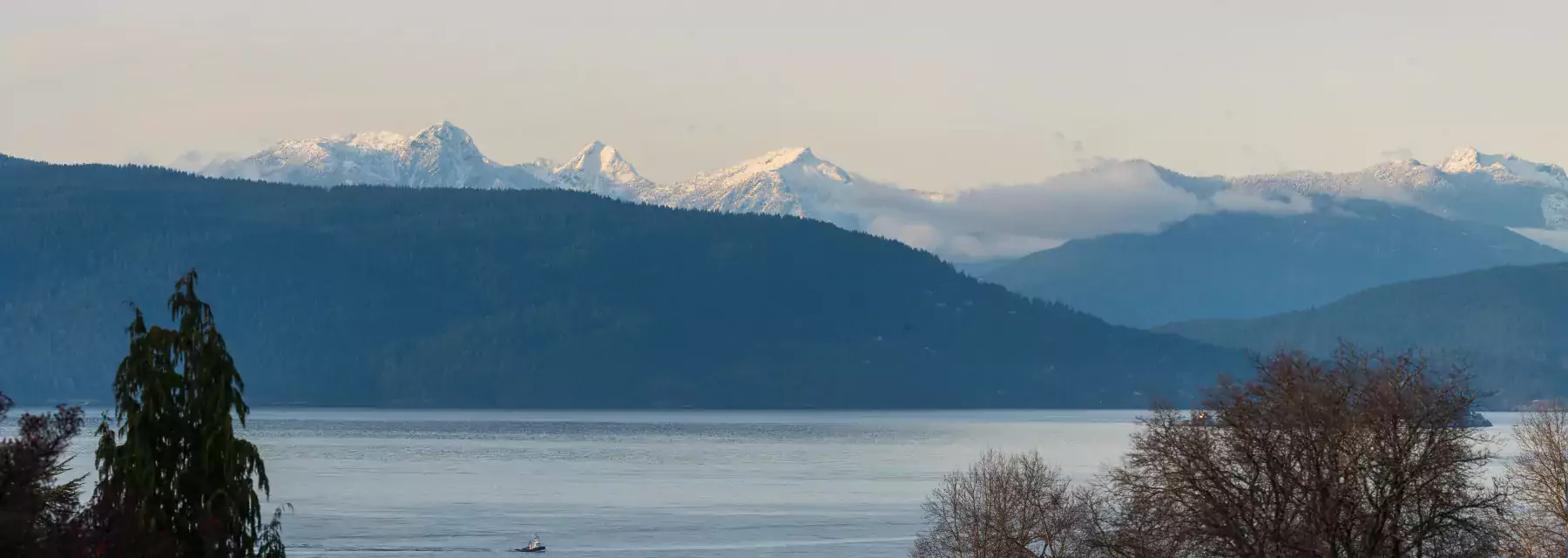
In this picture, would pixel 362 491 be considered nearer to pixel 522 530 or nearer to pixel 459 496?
pixel 459 496

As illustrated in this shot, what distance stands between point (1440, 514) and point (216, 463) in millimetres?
25286

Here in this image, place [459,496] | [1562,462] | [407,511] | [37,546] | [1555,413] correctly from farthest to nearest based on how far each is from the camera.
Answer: [459,496] < [407,511] < [1555,413] < [1562,462] < [37,546]

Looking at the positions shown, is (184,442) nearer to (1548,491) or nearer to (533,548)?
(1548,491)

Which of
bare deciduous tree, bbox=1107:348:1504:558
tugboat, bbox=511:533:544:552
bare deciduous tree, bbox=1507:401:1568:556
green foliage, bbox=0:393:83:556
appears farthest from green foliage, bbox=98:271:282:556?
tugboat, bbox=511:533:544:552

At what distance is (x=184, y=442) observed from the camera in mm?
40188

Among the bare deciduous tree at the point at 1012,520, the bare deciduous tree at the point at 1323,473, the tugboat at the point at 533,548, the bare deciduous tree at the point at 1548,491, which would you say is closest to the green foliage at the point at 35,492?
the bare deciduous tree at the point at 1323,473

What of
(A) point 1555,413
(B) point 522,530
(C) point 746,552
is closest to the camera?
(A) point 1555,413

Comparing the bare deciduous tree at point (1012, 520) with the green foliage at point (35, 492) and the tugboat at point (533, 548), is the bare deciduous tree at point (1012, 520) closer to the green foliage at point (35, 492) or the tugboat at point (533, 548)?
the green foliage at point (35, 492)

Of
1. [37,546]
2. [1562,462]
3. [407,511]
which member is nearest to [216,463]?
[37,546]

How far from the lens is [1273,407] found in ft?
140

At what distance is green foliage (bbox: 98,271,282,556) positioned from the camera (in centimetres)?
3956

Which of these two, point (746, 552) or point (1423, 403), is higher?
point (1423, 403)

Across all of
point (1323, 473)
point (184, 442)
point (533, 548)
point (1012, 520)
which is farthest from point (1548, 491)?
point (533, 548)

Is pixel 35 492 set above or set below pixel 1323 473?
below
